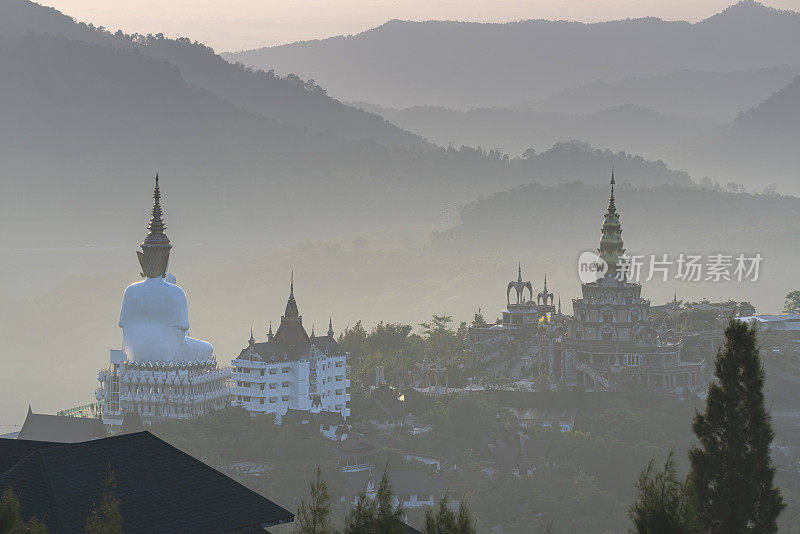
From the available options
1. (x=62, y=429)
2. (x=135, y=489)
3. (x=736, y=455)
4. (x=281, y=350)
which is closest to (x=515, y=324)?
(x=281, y=350)

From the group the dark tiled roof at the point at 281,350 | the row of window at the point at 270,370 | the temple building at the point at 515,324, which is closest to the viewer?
the row of window at the point at 270,370

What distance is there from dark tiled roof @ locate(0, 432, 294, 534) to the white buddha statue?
47238mm

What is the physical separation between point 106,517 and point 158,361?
167 feet

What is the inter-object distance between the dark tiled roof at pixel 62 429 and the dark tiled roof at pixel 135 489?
40258 mm

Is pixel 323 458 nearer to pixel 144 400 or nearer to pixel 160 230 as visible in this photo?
pixel 144 400

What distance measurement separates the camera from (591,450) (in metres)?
76.5

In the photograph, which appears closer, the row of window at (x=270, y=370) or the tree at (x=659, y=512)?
the tree at (x=659, y=512)

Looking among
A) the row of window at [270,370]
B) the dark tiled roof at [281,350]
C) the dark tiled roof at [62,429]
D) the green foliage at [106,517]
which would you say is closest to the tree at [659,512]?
the green foliage at [106,517]

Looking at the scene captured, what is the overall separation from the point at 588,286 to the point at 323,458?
2576 cm

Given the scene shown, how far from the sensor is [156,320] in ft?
263

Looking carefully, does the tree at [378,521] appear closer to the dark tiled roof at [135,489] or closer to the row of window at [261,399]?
the dark tiled roof at [135,489]

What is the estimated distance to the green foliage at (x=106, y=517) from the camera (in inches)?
1132

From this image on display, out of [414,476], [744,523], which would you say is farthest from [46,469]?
[414,476]

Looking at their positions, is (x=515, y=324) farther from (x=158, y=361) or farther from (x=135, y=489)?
(x=135, y=489)
